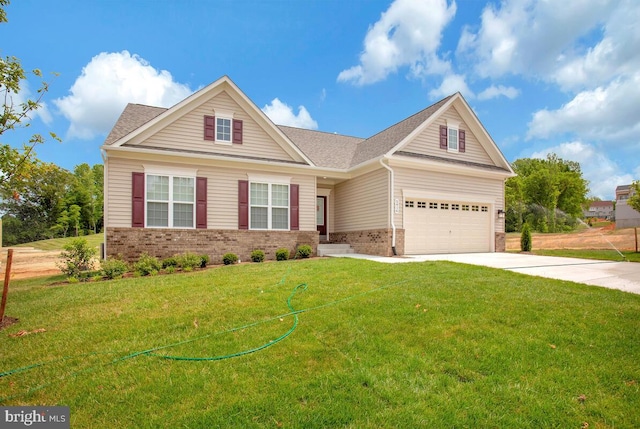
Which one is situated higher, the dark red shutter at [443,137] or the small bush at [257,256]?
the dark red shutter at [443,137]

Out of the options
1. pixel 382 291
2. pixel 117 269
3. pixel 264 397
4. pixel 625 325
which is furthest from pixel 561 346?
pixel 117 269

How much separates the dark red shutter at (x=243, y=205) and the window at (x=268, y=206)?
0.60 feet

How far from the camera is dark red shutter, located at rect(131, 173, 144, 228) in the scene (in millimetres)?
11469

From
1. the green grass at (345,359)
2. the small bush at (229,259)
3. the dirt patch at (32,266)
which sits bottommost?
the dirt patch at (32,266)

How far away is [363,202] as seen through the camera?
Answer: 1484cm

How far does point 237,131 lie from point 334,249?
6.33m

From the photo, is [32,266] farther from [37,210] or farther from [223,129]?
[37,210]

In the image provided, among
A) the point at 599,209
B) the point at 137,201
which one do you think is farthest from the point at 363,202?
the point at 599,209

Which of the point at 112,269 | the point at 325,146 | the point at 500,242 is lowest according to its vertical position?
the point at 112,269

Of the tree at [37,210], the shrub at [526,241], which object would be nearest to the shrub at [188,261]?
the shrub at [526,241]

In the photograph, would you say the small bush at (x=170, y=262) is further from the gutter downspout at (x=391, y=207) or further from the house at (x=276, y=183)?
A: the gutter downspout at (x=391, y=207)

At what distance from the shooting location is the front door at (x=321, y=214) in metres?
16.7

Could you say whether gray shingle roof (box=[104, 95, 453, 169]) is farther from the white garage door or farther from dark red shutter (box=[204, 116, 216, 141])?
the white garage door

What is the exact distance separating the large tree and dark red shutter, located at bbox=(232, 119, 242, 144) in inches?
1454
